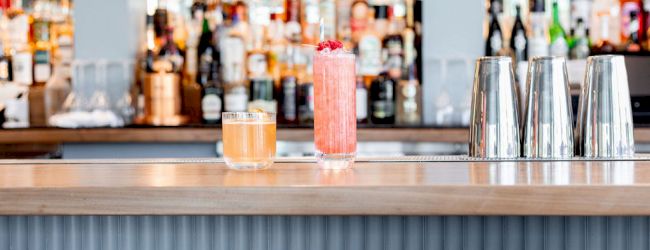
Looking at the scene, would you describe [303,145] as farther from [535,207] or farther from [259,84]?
[535,207]

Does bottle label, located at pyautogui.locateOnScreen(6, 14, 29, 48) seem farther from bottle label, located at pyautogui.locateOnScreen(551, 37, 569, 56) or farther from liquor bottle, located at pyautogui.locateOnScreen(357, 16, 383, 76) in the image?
bottle label, located at pyautogui.locateOnScreen(551, 37, 569, 56)

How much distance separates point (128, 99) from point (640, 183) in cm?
235

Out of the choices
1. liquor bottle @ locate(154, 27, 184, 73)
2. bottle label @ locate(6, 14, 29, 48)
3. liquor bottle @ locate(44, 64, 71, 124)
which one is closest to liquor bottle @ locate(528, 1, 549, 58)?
liquor bottle @ locate(154, 27, 184, 73)

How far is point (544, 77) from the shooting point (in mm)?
1392

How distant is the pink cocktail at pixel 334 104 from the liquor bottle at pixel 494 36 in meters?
1.87

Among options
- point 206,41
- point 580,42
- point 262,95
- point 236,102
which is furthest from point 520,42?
point 206,41

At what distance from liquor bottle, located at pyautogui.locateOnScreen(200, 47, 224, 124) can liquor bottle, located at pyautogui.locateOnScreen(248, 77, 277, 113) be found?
0.11 meters

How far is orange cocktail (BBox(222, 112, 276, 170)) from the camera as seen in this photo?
122cm

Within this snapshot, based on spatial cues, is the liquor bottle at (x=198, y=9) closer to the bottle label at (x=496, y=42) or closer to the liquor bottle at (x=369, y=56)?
the liquor bottle at (x=369, y=56)

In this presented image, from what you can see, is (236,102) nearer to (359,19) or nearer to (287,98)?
(287,98)

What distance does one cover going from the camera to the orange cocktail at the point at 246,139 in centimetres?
122

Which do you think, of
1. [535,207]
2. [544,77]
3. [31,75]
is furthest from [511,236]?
[31,75]

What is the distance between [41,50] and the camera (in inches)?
128

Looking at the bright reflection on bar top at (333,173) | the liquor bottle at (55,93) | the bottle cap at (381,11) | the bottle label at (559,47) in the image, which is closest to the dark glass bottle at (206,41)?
the liquor bottle at (55,93)
